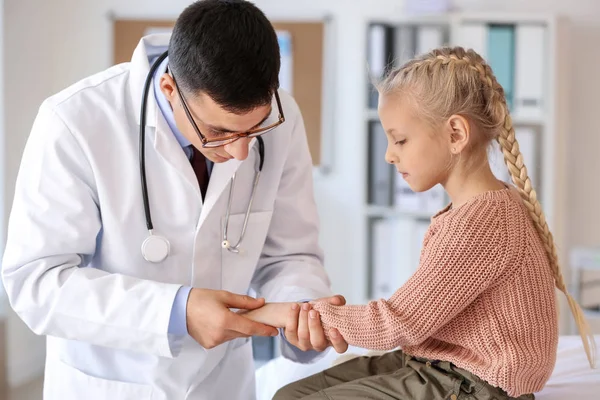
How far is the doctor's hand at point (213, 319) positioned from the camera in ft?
4.39

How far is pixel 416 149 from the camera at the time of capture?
1.42 metres

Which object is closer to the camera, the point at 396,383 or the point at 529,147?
the point at 396,383

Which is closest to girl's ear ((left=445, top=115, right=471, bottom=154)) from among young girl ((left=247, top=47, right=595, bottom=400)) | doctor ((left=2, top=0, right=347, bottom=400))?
young girl ((left=247, top=47, right=595, bottom=400))

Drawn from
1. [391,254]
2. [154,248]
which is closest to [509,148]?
[154,248]

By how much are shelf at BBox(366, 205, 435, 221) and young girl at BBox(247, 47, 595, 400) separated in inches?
75.6

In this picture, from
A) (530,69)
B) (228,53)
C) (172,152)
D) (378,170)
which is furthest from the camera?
(378,170)

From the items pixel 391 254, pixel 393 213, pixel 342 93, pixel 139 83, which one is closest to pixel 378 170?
pixel 393 213

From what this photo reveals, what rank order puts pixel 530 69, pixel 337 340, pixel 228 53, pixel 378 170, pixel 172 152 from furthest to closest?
pixel 378 170 → pixel 530 69 → pixel 172 152 → pixel 337 340 → pixel 228 53

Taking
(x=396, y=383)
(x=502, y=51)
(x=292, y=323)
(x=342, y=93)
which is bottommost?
(x=396, y=383)

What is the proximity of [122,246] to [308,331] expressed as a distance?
1.25 ft

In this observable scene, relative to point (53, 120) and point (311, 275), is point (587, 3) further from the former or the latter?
point (53, 120)

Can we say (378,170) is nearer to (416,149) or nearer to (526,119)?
(526,119)

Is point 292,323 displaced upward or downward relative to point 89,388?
upward

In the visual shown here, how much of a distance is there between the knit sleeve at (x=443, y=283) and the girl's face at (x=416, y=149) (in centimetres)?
11
